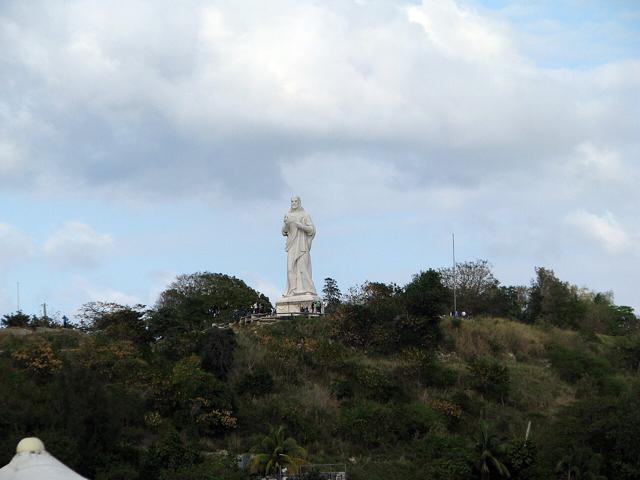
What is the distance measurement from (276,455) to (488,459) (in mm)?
5773

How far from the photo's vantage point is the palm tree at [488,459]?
29.6 meters

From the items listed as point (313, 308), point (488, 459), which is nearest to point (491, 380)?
point (488, 459)

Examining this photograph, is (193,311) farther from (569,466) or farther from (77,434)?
(569,466)

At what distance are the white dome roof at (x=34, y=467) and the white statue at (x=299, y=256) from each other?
31.4 metres

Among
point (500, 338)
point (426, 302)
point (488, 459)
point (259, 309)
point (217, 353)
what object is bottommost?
point (488, 459)

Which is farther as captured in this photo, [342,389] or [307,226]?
[307,226]

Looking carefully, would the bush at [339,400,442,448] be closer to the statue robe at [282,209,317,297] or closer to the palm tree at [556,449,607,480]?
the palm tree at [556,449,607,480]

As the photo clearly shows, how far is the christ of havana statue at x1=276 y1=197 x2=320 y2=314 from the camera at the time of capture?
4406cm

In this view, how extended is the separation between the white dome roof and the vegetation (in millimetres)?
14870

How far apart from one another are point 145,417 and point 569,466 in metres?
12.6

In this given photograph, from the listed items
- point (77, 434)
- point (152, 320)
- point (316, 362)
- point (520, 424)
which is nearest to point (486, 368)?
point (520, 424)

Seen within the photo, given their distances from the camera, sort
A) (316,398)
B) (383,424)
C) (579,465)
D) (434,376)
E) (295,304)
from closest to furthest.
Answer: (579,465) → (383,424) → (316,398) → (434,376) → (295,304)

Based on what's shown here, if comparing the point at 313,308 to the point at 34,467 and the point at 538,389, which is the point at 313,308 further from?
the point at 34,467

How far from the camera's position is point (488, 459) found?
97.9ft
